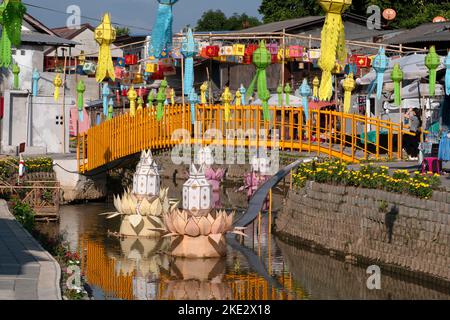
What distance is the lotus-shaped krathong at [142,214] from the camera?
34.5 m

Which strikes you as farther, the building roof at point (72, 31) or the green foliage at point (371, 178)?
the building roof at point (72, 31)

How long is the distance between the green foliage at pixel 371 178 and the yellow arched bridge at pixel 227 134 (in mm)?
2263

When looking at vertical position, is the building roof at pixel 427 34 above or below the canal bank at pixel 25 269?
above

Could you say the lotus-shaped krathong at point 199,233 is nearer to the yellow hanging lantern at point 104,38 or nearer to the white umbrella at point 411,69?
the yellow hanging lantern at point 104,38

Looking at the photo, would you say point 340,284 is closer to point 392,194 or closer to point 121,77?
point 392,194

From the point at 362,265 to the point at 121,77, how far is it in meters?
35.0

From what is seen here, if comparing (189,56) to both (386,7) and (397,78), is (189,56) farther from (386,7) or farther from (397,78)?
(386,7)

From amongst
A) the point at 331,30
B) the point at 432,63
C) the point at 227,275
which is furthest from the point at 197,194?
the point at 432,63

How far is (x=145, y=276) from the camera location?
89.6 ft

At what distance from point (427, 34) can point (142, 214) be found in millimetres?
23411

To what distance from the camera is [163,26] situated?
95.2 feet

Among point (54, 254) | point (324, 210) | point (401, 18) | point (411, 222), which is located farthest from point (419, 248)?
point (401, 18)

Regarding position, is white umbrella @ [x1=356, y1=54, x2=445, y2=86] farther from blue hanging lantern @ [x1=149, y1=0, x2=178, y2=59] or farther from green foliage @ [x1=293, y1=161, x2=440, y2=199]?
blue hanging lantern @ [x1=149, y1=0, x2=178, y2=59]

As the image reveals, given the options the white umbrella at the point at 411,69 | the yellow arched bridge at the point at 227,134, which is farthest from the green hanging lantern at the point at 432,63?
the yellow arched bridge at the point at 227,134
